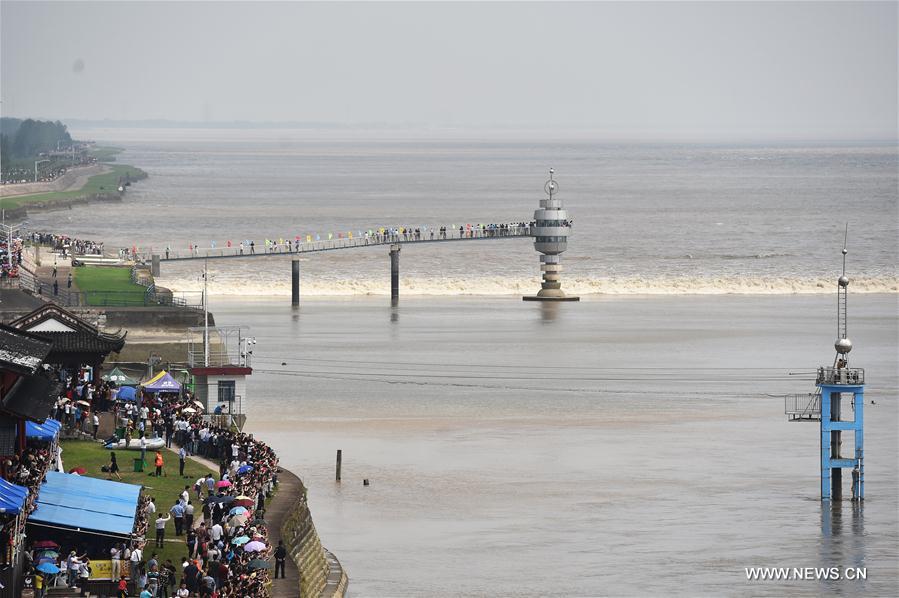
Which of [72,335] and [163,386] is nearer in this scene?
[163,386]

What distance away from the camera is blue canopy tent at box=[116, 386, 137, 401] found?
1784 inches

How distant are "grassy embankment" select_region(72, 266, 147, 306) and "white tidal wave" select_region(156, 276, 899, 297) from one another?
15147 millimetres

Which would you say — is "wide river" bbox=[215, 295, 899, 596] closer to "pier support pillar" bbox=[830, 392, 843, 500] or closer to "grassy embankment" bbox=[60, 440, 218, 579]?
"pier support pillar" bbox=[830, 392, 843, 500]

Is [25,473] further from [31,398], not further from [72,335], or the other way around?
[72,335]

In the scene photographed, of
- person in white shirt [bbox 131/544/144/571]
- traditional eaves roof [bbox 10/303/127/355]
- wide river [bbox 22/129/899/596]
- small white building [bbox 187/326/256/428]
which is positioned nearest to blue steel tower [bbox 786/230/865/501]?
wide river [bbox 22/129/899/596]

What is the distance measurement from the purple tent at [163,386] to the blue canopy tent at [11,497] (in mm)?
18510

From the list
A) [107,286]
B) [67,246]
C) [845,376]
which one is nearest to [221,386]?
[845,376]

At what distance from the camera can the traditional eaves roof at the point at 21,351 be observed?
2964 cm

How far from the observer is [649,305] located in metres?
98.5

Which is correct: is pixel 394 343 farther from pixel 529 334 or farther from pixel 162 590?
pixel 162 590

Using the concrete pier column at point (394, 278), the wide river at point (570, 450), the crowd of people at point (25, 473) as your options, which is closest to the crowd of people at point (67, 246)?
the wide river at point (570, 450)

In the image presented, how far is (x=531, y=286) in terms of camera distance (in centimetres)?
11031

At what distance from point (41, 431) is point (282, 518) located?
5122 millimetres

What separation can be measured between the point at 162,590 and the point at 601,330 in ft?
187
